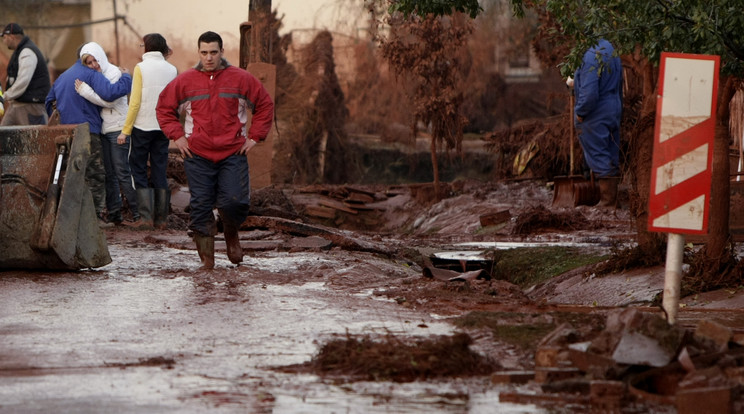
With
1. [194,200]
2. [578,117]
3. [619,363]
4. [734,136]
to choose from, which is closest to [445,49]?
[578,117]

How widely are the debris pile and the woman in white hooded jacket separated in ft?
31.7

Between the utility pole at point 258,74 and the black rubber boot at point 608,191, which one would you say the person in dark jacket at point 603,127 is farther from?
the utility pole at point 258,74

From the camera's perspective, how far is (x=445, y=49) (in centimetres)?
2261

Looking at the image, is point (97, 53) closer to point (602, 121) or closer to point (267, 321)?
point (602, 121)

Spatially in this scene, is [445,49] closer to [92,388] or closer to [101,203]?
[101,203]

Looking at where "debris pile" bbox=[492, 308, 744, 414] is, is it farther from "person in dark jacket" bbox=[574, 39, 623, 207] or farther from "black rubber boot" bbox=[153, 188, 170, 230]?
"person in dark jacket" bbox=[574, 39, 623, 207]

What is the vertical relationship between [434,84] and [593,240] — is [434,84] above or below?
above

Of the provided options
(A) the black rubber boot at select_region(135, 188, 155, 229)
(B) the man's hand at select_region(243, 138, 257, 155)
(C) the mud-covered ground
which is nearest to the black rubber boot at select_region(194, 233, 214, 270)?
(C) the mud-covered ground

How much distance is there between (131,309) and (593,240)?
7.53 m

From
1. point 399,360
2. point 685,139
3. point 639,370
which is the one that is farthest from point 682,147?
point 399,360

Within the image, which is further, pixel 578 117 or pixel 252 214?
pixel 578 117

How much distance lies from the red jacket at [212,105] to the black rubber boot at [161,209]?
4725 mm

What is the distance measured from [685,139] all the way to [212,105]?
15.9ft

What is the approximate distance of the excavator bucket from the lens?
400 inches
